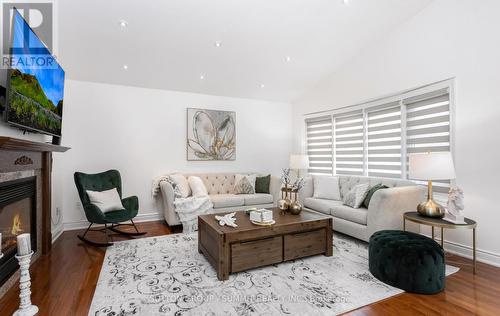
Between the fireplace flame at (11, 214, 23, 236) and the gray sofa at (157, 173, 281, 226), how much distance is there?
1727mm

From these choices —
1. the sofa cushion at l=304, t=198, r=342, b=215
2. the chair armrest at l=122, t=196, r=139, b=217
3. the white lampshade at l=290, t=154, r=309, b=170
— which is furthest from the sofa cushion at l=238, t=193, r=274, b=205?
the chair armrest at l=122, t=196, r=139, b=217

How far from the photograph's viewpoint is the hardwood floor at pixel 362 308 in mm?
1916

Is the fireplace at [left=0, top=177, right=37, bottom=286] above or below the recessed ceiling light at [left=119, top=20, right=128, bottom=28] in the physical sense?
below

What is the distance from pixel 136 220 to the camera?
4.43m

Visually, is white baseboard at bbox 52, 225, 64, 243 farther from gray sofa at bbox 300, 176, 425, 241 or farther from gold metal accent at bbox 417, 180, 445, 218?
gold metal accent at bbox 417, 180, 445, 218

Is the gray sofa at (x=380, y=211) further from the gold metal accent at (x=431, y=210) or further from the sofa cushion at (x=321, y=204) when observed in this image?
the gold metal accent at (x=431, y=210)

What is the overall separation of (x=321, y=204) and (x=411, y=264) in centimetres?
187

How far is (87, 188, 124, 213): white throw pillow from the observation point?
3.46 meters

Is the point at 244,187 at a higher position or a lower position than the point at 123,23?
lower

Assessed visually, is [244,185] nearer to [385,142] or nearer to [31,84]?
[385,142]

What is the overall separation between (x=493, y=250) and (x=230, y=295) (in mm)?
2895

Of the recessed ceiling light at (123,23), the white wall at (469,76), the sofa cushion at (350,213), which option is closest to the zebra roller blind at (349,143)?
the white wall at (469,76)

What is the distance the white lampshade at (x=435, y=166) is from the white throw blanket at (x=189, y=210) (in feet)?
9.46

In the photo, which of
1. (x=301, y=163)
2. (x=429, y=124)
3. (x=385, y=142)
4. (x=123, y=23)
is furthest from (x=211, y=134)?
(x=429, y=124)
